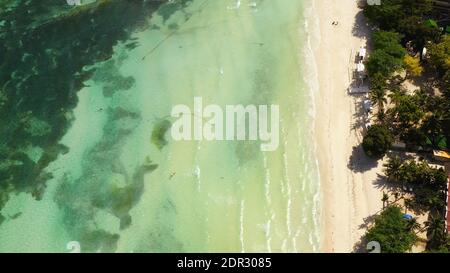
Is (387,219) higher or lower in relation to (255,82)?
lower

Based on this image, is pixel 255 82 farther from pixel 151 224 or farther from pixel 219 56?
pixel 151 224

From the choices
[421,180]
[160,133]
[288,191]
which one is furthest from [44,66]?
[421,180]

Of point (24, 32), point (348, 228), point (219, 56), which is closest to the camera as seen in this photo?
point (348, 228)

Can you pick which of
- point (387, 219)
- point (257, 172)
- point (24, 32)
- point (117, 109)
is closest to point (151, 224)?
point (257, 172)

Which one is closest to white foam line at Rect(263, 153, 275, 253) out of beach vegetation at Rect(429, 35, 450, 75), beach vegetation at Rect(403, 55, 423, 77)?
beach vegetation at Rect(403, 55, 423, 77)

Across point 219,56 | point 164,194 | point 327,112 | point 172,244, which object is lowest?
point 172,244

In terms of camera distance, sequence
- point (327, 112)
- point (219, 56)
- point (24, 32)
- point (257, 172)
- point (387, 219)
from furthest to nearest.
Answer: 1. point (24, 32)
2. point (219, 56)
3. point (327, 112)
4. point (257, 172)
5. point (387, 219)

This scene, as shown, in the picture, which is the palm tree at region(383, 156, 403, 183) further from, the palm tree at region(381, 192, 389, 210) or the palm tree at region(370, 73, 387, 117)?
the palm tree at region(370, 73, 387, 117)
